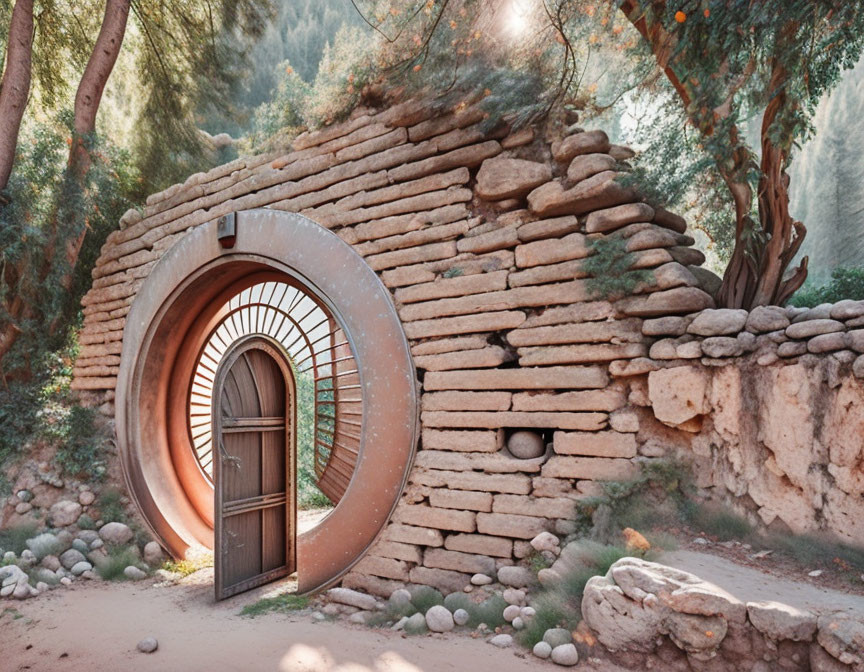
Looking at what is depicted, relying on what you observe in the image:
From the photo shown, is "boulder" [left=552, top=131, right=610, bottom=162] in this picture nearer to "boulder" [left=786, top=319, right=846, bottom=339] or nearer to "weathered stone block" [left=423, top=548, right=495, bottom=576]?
"boulder" [left=786, top=319, right=846, bottom=339]

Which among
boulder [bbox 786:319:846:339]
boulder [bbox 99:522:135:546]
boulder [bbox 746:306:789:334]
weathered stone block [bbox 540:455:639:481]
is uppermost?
boulder [bbox 746:306:789:334]

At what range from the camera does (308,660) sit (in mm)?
2605

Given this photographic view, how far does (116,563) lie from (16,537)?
855 mm

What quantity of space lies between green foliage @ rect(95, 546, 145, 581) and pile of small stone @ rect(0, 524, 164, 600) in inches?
0.6

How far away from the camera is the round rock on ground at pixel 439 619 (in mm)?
2810

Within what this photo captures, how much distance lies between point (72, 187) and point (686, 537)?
20.1 feet

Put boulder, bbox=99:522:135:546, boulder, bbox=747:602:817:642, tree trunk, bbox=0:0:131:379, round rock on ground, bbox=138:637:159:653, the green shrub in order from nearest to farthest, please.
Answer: boulder, bbox=747:602:817:642
the green shrub
round rock on ground, bbox=138:637:159:653
boulder, bbox=99:522:135:546
tree trunk, bbox=0:0:131:379

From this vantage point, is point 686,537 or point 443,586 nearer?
point 686,537

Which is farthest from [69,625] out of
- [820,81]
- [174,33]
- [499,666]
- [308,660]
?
[174,33]

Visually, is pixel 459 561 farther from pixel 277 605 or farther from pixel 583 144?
pixel 583 144

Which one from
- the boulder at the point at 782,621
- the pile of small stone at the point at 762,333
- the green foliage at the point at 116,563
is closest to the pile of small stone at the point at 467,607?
the boulder at the point at 782,621

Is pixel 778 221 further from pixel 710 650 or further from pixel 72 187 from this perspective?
pixel 72 187

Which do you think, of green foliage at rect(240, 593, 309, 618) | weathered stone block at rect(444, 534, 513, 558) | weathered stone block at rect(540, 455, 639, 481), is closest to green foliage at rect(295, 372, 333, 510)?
green foliage at rect(240, 593, 309, 618)

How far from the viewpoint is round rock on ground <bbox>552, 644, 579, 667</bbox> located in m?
2.29
